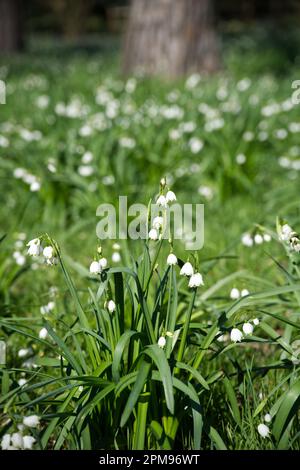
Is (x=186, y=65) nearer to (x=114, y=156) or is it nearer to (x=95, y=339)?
(x=114, y=156)

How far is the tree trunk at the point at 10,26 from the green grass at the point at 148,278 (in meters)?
5.30

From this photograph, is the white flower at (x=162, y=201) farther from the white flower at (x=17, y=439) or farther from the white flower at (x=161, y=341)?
the white flower at (x=17, y=439)

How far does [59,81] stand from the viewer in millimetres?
8219

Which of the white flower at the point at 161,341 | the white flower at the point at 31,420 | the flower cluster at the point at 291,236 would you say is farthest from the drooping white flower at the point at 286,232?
the white flower at the point at 31,420

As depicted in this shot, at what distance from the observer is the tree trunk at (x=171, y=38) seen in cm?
727

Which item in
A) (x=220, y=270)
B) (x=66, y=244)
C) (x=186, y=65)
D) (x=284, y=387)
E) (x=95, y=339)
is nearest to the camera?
(x=95, y=339)

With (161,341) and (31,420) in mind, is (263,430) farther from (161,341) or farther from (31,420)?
(31,420)

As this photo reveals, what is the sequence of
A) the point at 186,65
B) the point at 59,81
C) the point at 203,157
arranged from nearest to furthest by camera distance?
the point at 203,157, the point at 186,65, the point at 59,81

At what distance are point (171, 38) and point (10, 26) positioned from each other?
7.28 m

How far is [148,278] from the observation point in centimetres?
197

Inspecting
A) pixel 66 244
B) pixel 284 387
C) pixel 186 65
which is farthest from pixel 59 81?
pixel 284 387

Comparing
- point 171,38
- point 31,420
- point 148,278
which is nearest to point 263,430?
point 148,278

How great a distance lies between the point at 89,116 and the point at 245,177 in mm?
1414
